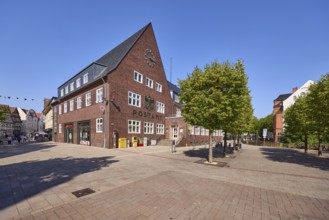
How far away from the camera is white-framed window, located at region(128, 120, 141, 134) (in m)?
24.9

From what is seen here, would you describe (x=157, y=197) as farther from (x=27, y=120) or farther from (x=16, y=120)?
(x=27, y=120)

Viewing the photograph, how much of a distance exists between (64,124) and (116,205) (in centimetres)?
3263

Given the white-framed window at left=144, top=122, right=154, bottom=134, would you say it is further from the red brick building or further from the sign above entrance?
the sign above entrance

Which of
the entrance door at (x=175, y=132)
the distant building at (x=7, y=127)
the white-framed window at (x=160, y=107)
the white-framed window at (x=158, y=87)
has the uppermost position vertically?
the white-framed window at (x=158, y=87)

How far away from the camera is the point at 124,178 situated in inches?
305

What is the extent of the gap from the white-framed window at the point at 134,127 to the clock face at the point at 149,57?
9839mm

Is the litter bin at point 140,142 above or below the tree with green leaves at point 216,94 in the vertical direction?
below

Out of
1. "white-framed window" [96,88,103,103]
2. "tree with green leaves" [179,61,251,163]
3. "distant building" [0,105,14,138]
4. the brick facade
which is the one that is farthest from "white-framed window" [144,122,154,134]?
"distant building" [0,105,14,138]

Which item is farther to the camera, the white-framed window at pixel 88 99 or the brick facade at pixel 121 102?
the white-framed window at pixel 88 99

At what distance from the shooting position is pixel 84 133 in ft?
87.2

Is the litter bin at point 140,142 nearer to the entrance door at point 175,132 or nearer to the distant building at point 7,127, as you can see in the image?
the entrance door at point 175,132

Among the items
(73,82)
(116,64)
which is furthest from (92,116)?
(73,82)

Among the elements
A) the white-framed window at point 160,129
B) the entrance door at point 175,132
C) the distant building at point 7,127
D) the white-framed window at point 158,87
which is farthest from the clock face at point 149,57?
the distant building at point 7,127

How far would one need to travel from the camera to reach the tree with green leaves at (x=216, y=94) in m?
11.8
